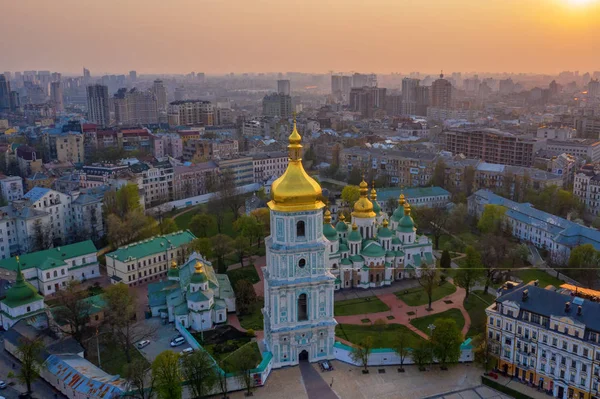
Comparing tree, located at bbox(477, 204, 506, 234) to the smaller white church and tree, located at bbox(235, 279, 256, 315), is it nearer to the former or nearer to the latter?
tree, located at bbox(235, 279, 256, 315)

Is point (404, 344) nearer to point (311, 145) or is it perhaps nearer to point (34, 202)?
point (34, 202)

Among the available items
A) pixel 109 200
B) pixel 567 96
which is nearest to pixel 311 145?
pixel 109 200

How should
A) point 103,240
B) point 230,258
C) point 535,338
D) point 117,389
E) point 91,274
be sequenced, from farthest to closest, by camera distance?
point 103,240 → point 230,258 → point 91,274 → point 535,338 → point 117,389

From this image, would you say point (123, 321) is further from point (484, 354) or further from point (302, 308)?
point (484, 354)

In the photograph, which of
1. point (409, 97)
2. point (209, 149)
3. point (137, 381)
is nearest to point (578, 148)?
point (209, 149)

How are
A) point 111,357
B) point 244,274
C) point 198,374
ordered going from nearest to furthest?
point 198,374
point 111,357
point 244,274

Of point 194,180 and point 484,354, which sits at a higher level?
point 194,180

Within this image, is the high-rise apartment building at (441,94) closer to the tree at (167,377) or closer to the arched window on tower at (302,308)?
the arched window on tower at (302,308)

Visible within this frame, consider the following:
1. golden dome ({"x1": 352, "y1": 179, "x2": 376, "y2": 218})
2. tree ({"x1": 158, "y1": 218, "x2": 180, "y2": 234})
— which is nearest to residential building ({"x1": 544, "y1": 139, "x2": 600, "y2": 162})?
golden dome ({"x1": 352, "y1": 179, "x2": 376, "y2": 218})
